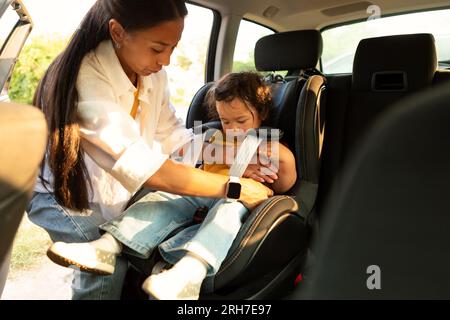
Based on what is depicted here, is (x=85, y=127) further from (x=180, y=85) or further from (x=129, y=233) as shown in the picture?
(x=180, y=85)

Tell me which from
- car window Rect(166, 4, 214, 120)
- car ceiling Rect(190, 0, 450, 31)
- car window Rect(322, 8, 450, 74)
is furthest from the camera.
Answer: car window Rect(322, 8, 450, 74)

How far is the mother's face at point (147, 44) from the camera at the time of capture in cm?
137

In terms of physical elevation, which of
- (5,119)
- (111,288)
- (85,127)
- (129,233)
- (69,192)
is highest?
(5,119)

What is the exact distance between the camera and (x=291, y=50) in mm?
2252

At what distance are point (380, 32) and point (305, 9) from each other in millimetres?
550

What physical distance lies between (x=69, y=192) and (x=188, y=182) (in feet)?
1.18

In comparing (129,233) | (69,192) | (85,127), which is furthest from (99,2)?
(129,233)

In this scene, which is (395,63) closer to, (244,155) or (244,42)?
(244,155)

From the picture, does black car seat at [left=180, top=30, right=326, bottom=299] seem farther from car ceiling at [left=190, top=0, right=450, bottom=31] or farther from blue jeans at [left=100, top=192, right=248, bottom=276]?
car ceiling at [left=190, top=0, right=450, bottom=31]

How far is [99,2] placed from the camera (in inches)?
56.9

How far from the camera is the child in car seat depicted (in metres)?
1.25

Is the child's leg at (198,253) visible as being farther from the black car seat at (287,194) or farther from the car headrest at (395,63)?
the car headrest at (395,63)

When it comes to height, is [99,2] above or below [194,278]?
above

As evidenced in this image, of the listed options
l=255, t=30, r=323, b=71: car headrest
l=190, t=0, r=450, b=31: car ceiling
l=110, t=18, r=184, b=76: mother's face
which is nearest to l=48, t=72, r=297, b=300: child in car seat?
l=110, t=18, r=184, b=76: mother's face
